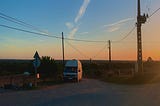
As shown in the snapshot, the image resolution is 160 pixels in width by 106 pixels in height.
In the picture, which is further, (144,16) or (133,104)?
(144,16)

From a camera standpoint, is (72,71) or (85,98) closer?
(85,98)

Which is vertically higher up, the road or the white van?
the white van

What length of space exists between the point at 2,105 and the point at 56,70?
38.2 m

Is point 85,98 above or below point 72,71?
below

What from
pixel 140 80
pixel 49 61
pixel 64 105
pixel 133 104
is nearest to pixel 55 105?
pixel 64 105

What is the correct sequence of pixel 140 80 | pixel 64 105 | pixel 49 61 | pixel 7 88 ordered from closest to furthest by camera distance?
pixel 64 105, pixel 7 88, pixel 140 80, pixel 49 61

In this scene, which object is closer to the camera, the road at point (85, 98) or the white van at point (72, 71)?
the road at point (85, 98)

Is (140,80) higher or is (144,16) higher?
(144,16)

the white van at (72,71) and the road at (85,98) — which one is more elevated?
the white van at (72,71)

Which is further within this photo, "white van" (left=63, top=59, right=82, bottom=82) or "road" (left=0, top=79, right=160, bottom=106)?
"white van" (left=63, top=59, right=82, bottom=82)

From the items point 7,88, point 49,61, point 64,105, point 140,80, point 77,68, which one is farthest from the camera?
point 49,61

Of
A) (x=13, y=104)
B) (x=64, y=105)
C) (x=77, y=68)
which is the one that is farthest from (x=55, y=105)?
(x=77, y=68)

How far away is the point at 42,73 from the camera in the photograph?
55.3 meters

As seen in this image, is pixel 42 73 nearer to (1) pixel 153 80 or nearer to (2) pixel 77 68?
(2) pixel 77 68
